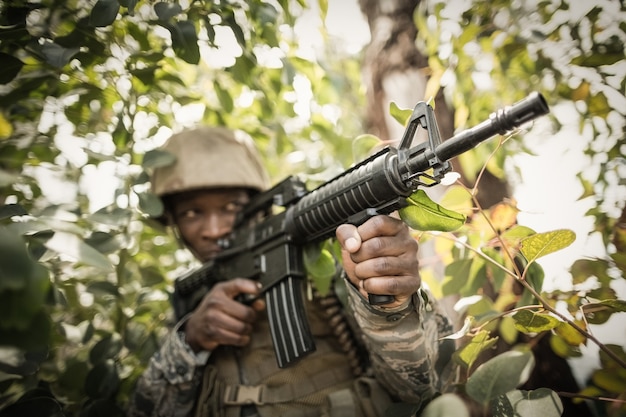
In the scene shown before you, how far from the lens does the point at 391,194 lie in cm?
101

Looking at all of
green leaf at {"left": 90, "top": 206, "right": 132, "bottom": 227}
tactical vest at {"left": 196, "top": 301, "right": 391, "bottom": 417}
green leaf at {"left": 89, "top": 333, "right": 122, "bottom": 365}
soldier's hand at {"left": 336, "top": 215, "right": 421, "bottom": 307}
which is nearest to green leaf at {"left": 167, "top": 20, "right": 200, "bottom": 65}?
green leaf at {"left": 90, "top": 206, "right": 132, "bottom": 227}

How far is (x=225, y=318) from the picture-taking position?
5.34 ft

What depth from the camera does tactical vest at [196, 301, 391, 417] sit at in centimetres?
142

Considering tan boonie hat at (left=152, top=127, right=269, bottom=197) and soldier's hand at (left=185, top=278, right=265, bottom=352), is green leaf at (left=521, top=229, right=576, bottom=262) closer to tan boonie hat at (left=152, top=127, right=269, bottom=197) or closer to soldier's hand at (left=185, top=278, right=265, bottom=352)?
soldier's hand at (left=185, top=278, right=265, bottom=352)

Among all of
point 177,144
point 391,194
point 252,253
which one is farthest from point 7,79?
point 391,194

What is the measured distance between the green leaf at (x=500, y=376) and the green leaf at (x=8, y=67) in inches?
67.0

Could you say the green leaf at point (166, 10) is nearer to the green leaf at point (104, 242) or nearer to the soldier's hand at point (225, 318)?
the green leaf at point (104, 242)

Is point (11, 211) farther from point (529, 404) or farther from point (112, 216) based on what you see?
point (529, 404)

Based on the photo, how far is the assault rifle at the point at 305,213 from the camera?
2.88ft

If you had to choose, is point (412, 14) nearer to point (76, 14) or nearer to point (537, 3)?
point (537, 3)

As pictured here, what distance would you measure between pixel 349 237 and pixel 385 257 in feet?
0.40

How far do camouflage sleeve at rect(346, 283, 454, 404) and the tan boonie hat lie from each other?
117 centimetres

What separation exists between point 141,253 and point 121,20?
1282mm

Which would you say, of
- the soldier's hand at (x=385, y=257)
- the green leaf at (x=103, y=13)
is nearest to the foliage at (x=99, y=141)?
the green leaf at (x=103, y=13)
